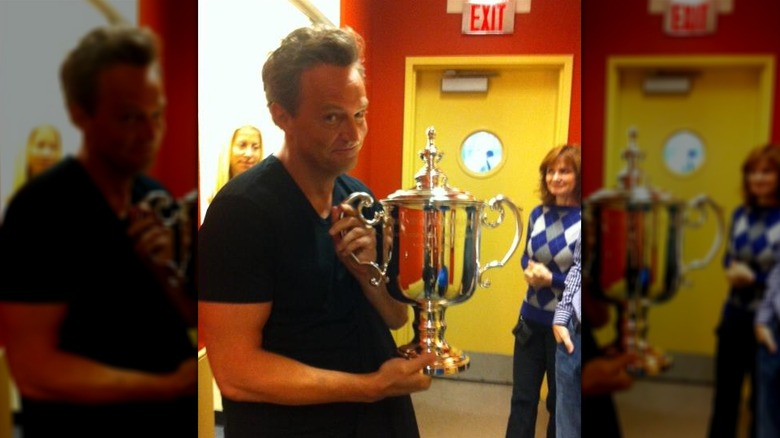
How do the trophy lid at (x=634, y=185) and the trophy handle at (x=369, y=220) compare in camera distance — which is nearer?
the trophy lid at (x=634, y=185)

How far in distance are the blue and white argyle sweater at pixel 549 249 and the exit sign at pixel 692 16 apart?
1.21 feet

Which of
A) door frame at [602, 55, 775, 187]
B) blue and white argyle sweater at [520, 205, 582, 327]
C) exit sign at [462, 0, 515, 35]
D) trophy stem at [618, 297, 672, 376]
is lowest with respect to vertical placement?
trophy stem at [618, 297, 672, 376]

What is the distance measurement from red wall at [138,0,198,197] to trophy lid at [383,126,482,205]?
417 mm

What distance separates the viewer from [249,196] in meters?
1.27

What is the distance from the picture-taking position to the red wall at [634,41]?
984 mm

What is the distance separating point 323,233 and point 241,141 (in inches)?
10.6

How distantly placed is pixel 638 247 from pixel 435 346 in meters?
0.45

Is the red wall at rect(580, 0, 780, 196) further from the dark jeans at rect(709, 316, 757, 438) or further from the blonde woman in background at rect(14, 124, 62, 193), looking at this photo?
the blonde woman in background at rect(14, 124, 62, 193)

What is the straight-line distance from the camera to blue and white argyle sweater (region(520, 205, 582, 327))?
3.99 ft

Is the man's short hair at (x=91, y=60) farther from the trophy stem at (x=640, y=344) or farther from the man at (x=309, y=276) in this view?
the trophy stem at (x=640, y=344)

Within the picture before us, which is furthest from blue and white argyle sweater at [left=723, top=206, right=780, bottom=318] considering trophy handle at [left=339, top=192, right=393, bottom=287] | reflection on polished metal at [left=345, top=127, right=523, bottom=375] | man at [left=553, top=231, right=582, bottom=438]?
trophy handle at [left=339, top=192, right=393, bottom=287]

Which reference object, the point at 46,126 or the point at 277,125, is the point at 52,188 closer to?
the point at 46,126

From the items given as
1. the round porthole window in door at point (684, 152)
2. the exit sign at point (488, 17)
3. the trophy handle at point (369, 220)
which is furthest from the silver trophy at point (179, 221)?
the round porthole window in door at point (684, 152)

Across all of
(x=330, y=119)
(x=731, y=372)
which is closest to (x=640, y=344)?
(x=731, y=372)
